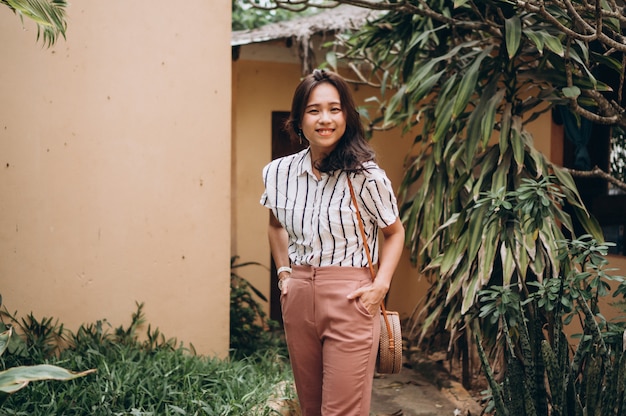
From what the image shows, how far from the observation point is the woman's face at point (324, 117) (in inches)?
93.9

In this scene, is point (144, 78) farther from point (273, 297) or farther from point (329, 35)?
point (273, 297)

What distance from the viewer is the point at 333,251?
234 cm

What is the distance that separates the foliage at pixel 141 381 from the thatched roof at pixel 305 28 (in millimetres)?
2718

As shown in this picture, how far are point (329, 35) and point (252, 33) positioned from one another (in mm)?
740

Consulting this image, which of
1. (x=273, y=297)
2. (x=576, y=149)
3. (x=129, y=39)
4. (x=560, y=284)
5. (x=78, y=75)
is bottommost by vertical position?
(x=273, y=297)

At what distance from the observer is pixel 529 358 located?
2.65 m

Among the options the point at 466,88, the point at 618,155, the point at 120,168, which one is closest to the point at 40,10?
the point at 120,168

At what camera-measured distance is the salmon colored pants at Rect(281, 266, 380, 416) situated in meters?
2.28

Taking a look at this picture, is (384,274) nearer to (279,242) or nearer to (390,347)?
(390,347)

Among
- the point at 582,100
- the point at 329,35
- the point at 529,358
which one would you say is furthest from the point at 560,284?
the point at 329,35

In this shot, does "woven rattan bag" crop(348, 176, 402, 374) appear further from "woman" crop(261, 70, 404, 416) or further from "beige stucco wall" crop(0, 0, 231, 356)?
"beige stucco wall" crop(0, 0, 231, 356)

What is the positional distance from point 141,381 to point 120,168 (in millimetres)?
1391

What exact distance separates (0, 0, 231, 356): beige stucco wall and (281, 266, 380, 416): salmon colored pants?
79.0 inches

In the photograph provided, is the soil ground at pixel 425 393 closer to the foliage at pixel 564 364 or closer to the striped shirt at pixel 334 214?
the foliage at pixel 564 364
